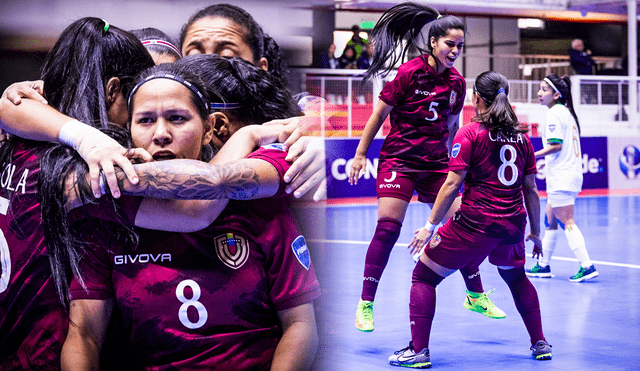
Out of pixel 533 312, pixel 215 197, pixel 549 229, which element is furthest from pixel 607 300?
pixel 215 197

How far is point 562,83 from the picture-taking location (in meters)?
7.12

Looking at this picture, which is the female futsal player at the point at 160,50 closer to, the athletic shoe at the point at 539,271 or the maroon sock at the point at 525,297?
the maroon sock at the point at 525,297

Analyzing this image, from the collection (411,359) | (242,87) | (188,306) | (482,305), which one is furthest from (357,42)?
(188,306)

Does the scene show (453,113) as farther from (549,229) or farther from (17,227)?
(17,227)

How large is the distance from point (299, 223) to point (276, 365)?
0.44 m

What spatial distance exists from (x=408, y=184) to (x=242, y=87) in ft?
8.70

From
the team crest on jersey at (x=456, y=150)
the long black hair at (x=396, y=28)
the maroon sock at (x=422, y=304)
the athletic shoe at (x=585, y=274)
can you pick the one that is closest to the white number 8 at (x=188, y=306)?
the maroon sock at (x=422, y=304)

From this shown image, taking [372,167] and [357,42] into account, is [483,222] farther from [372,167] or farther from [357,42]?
[357,42]

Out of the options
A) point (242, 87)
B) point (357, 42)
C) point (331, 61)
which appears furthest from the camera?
point (357, 42)

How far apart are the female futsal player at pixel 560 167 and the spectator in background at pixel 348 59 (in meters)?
9.09

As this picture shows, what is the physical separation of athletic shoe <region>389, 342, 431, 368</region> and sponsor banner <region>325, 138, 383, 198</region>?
8.70 meters

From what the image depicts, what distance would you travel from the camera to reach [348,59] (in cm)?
1608

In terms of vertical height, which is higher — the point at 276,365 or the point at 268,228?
the point at 268,228

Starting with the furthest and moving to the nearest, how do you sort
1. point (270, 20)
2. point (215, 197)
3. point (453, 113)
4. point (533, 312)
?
point (453, 113) < point (533, 312) < point (215, 197) < point (270, 20)
